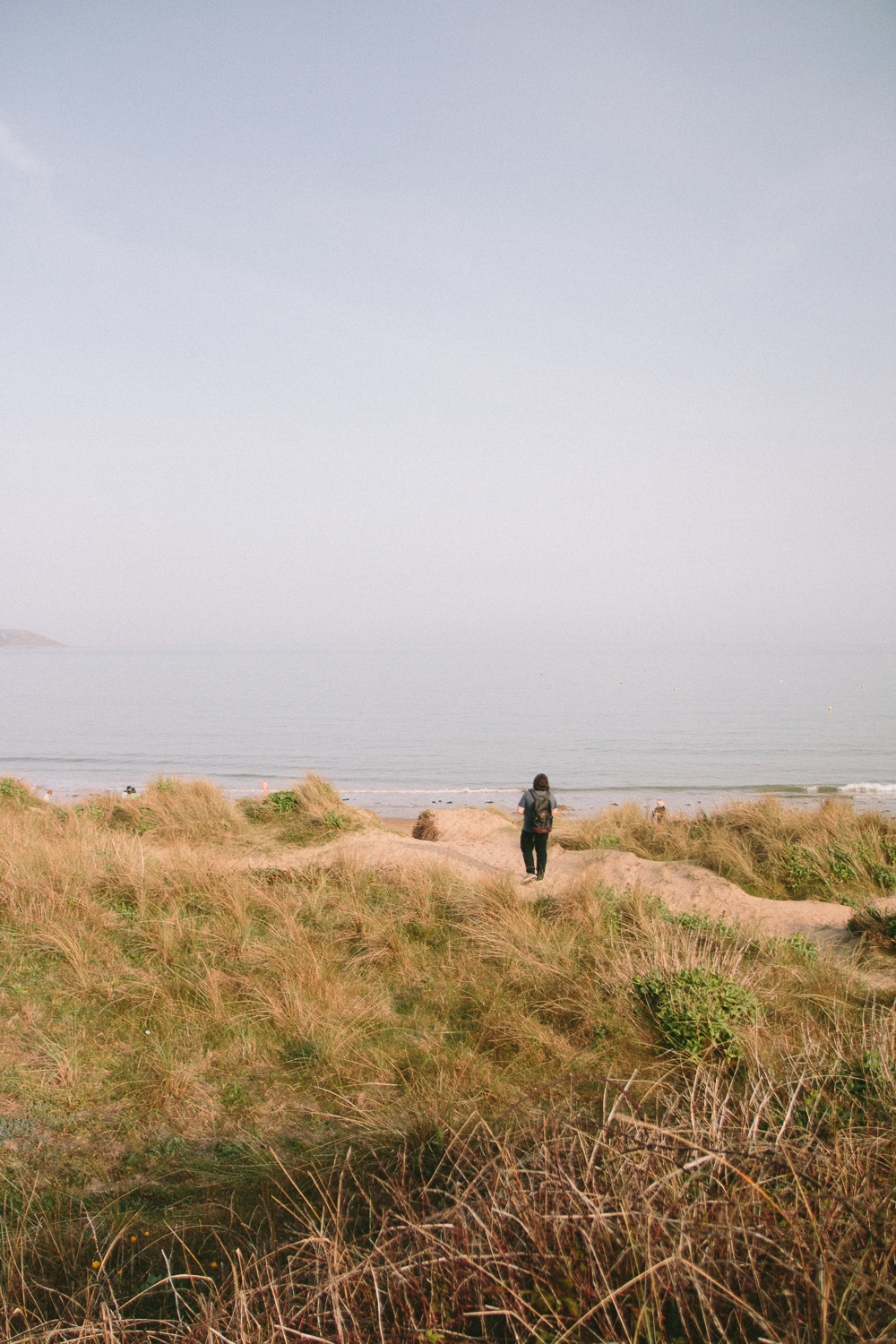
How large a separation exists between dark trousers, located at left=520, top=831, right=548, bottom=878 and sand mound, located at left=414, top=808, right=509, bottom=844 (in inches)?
154

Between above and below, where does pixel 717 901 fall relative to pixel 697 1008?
below

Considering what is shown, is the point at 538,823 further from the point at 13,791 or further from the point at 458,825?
the point at 13,791

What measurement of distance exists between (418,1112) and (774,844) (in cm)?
1041

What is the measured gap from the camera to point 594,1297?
2.17 metres

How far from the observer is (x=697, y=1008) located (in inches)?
197

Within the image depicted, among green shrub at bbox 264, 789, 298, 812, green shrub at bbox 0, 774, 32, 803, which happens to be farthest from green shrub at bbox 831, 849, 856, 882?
green shrub at bbox 0, 774, 32, 803

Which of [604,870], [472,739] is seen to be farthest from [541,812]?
[472,739]

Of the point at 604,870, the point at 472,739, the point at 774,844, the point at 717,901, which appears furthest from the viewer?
the point at 472,739

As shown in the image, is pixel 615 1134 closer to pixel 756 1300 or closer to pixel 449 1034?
pixel 756 1300

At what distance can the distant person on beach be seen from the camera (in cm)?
1127

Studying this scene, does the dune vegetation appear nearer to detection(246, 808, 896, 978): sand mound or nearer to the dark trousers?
detection(246, 808, 896, 978): sand mound

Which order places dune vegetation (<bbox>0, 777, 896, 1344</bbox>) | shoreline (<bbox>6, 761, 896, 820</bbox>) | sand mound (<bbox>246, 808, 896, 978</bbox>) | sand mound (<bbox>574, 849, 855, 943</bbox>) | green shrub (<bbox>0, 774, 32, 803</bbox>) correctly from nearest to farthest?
dune vegetation (<bbox>0, 777, 896, 1344</bbox>), sand mound (<bbox>574, 849, 855, 943</bbox>), sand mound (<bbox>246, 808, 896, 978</bbox>), green shrub (<bbox>0, 774, 32, 803</bbox>), shoreline (<bbox>6, 761, 896, 820</bbox>)

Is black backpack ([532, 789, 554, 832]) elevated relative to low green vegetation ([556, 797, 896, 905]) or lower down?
elevated

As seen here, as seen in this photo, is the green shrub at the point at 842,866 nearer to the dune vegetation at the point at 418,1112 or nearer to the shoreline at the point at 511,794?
the dune vegetation at the point at 418,1112
